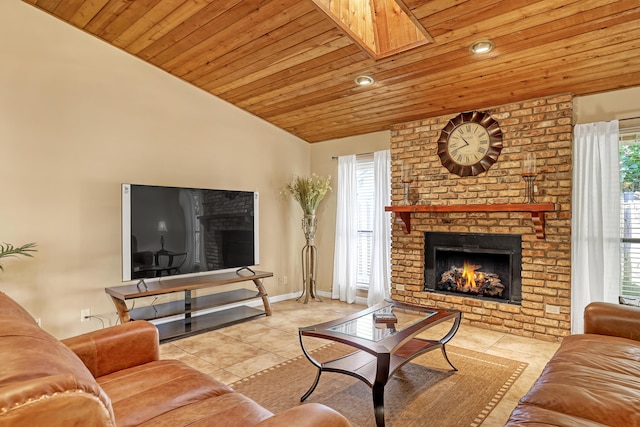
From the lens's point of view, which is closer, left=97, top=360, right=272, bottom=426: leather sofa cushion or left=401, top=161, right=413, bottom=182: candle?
left=97, top=360, right=272, bottom=426: leather sofa cushion

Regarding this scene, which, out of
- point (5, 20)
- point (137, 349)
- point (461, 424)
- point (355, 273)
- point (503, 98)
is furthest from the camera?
point (355, 273)

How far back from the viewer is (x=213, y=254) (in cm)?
430

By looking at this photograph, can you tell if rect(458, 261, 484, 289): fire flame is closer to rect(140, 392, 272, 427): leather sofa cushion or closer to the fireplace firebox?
the fireplace firebox

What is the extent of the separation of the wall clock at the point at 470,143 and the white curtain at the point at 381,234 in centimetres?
83

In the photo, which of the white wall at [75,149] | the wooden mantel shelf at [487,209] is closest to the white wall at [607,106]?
the wooden mantel shelf at [487,209]

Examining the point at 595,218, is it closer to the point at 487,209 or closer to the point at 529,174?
the point at 529,174

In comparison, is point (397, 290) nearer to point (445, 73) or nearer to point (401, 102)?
point (401, 102)

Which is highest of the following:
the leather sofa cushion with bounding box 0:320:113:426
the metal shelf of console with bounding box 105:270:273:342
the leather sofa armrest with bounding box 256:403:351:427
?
the leather sofa cushion with bounding box 0:320:113:426

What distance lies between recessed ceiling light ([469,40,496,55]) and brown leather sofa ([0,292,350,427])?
299 cm

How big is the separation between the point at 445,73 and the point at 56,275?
13.7 ft

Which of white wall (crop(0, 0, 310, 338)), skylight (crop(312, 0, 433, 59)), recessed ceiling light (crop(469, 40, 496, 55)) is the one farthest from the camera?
white wall (crop(0, 0, 310, 338))

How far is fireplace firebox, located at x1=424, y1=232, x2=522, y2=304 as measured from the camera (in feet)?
13.3

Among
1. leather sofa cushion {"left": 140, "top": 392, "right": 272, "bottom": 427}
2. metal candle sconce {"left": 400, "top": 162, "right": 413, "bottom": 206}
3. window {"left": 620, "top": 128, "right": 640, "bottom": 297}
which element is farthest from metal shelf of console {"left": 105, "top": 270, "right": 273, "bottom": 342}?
window {"left": 620, "top": 128, "right": 640, "bottom": 297}

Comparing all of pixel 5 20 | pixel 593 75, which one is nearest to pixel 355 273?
pixel 593 75
